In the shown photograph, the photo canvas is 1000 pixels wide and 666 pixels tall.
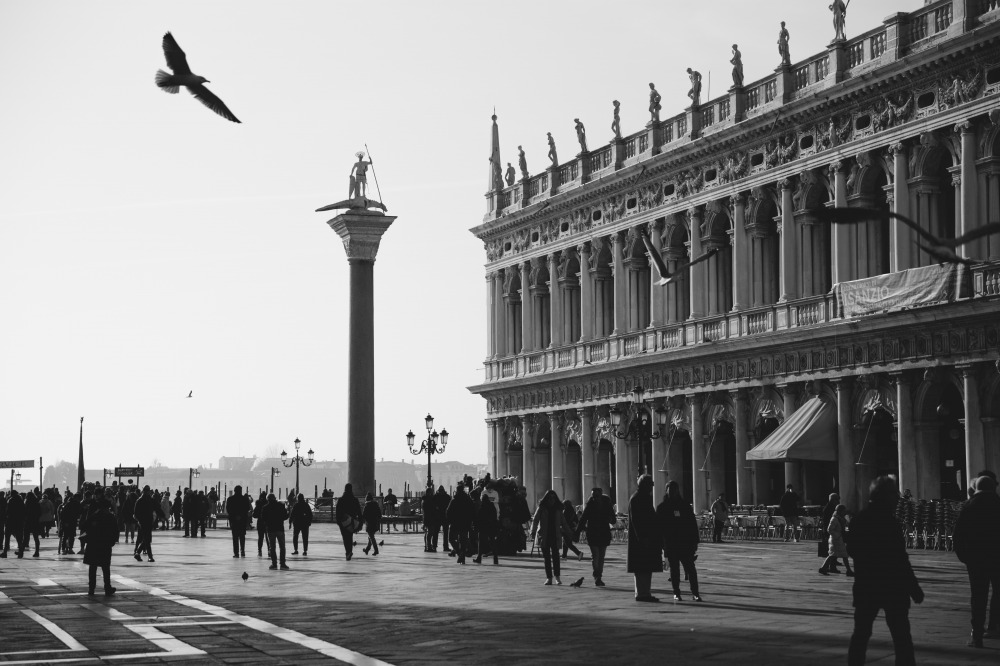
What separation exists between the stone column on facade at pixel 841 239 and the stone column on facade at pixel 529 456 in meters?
19.2

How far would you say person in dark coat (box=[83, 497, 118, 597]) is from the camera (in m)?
21.8

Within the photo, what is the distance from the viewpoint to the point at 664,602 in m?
19.6

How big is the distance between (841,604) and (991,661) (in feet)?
20.0

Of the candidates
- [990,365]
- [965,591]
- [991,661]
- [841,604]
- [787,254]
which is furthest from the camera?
[787,254]

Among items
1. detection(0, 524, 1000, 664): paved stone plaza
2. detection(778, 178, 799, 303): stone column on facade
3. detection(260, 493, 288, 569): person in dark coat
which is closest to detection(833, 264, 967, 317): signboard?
detection(778, 178, 799, 303): stone column on facade

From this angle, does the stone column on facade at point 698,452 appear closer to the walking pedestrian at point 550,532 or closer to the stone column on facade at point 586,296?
the stone column on facade at point 586,296

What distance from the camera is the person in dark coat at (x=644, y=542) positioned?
1955 centimetres

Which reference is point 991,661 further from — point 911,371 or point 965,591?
point 911,371

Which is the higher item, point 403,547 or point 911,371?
point 911,371

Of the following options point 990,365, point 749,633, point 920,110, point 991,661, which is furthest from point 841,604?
point 920,110

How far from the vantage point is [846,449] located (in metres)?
39.2

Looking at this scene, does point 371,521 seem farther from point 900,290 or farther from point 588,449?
point 588,449

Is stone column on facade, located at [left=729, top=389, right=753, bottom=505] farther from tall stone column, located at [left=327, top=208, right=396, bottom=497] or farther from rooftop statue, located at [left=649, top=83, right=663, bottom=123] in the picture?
tall stone column, located at [left=327, top=208, right=396, bottom=497]

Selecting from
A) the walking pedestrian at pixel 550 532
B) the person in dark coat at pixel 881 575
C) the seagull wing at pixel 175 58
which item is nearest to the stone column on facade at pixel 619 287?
the walking pedestrian at pixel 550 532
